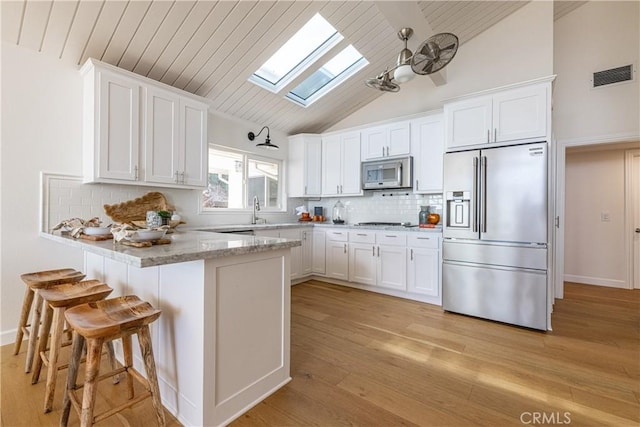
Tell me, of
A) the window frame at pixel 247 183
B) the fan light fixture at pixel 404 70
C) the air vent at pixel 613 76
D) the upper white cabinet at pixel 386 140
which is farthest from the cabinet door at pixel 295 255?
the air vent at pixel 613 76

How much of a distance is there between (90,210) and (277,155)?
8.86ft

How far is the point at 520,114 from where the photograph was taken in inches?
108

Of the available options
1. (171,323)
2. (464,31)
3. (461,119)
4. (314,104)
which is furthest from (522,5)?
(171,323)

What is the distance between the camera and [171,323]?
152 centimetres

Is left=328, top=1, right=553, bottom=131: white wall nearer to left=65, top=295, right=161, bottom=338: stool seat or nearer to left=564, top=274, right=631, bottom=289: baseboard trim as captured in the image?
left=564, top=274, right=631, bottom=289: baseboard trim

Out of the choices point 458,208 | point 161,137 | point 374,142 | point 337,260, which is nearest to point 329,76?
point 374,142

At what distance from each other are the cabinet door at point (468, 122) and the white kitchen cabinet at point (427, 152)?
42 cm

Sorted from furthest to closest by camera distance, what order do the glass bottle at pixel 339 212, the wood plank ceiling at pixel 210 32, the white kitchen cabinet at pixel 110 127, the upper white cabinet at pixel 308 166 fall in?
the glass bottle at pixel 339 212, the upper white cabinet at pixel 308 166, the white kitchen cabinet at pixel 110 127, the wood plank ceiling at pixel 210 32

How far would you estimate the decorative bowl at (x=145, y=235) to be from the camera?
4.88ft

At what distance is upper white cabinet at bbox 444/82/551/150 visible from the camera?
8.70ft

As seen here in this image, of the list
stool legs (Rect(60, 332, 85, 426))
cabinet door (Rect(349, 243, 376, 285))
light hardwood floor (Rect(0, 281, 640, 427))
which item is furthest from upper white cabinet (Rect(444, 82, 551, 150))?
stool legs (Rect(60, 332, 85, 426))

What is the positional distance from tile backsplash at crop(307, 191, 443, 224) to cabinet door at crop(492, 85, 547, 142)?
1.22m

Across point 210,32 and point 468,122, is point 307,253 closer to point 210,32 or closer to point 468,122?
point 468,122

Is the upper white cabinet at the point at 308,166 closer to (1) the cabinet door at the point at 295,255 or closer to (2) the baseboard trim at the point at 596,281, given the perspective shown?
(1) the cabinet door at the point at 295,255
